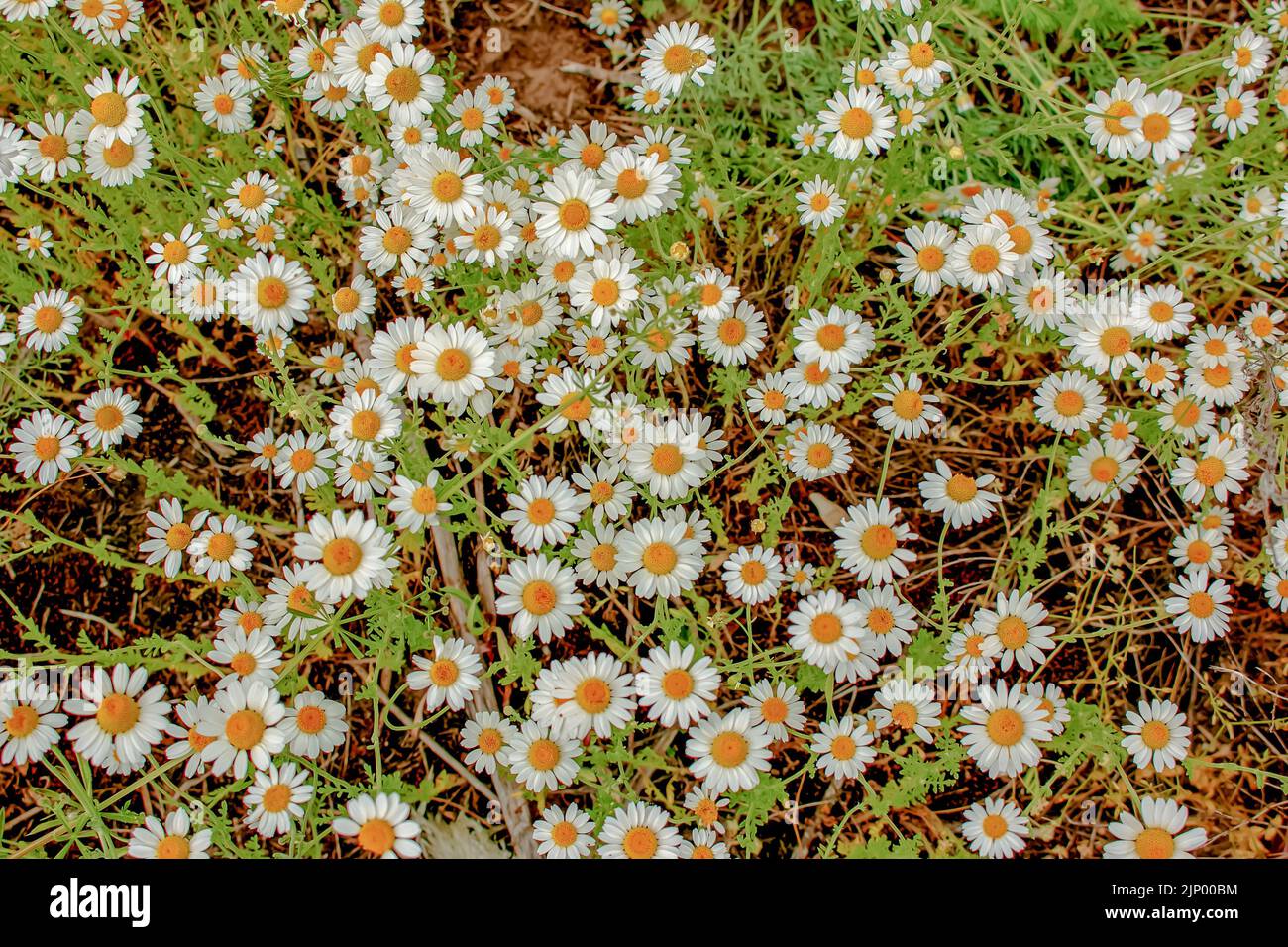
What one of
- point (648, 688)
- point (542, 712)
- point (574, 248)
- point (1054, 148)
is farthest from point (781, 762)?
point (1054, 148)

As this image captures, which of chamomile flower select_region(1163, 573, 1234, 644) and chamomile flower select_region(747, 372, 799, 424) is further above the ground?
chamomile flower select_region(747, 372, 799, 424)

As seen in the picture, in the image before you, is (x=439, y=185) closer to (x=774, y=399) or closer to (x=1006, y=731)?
(x=774, y=399)

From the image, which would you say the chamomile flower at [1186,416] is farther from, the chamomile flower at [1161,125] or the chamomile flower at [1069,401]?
the chamomile flower at [1161,125]

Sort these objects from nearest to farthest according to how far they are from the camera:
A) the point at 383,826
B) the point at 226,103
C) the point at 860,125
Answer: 1. the point at 383,826
2. the point at 860,125
3. the point at 226,103

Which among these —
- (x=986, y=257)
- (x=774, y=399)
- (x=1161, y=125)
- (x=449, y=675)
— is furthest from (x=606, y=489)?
(x=1161, y=125)

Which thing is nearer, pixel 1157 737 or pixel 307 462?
pixel 1157 737

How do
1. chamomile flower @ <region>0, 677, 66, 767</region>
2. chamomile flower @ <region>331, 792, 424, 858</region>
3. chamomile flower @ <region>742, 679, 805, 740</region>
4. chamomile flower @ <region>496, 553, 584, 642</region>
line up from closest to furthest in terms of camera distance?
chamomile flower @ <region>331, 792, 424, 858</region> < chamomile flower @ <region>0, 677, 66, 767</region> < chamomile flower @ <region>496, 553, 584, 642</region> < chamomile flower @ <region>742, 679, 805, 740</region>

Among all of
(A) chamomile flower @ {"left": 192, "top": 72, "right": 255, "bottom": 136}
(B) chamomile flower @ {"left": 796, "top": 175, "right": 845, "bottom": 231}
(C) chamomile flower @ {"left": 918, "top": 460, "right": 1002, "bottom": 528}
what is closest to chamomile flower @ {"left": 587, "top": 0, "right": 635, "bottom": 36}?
(B) chamomile flower @ {"left": 796, "top": 175, "right": 845, "bottom": 231}

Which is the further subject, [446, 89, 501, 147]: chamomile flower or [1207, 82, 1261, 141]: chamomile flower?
[1207, 82, 1261, 141]: chamomile flower

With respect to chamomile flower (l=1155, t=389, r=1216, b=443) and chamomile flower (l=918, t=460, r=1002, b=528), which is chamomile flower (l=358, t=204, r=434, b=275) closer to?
chamomile flower (l=918, t=460, r=1002, b=528)

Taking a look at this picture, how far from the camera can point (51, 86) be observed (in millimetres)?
3961

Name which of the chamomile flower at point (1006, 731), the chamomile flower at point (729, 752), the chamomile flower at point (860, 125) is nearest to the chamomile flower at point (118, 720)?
the chamomile flower at point (729, 752)

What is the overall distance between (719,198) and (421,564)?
206 centimetres

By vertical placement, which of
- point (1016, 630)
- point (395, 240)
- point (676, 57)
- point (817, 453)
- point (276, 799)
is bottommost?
point (276, 799)
